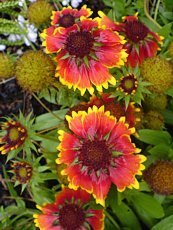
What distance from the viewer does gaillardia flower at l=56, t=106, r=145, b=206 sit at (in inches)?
48.4

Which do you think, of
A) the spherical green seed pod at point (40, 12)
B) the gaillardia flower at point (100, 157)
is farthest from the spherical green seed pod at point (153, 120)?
the spherical green seed pod at point (40, 12)

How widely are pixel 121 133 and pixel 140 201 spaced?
0.93 ft

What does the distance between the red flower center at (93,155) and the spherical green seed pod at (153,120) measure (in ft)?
1.00

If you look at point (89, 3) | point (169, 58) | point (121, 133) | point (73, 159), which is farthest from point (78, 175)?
point (89, 3)

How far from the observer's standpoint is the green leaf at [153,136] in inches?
56.3

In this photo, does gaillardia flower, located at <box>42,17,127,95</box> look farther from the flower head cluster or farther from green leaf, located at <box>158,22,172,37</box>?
green leaf, located at <box>158,22,172,37</box>

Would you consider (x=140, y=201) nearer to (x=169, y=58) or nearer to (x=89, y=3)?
(x=169, y=58)

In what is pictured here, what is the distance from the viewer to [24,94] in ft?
6.78

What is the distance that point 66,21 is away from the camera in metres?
1.51

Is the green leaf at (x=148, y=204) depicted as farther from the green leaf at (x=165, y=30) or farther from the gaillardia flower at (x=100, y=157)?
the green leaf at (x=165, y=30)

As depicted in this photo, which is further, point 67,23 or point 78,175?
point 67,23

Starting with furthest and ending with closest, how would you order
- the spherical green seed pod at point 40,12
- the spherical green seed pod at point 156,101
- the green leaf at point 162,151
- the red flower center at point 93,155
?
the spherical green seed pod at point 40,12 → the spherical green seed pod at point 156,101 → the green leaf at point 162,151 → the red flower center at point 93,155

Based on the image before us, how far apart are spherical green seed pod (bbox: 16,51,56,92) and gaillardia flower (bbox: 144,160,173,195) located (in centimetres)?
39

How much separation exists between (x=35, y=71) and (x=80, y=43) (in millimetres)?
157
